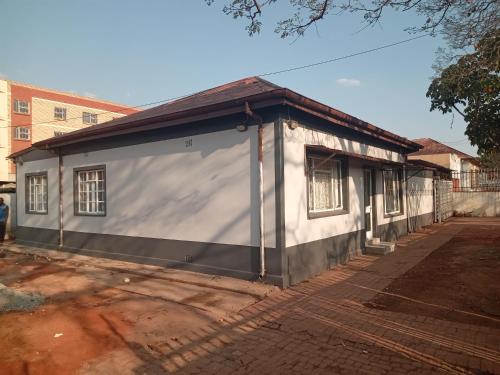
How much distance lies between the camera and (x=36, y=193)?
1262cm

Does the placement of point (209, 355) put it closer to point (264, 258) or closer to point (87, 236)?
point (264, 258)

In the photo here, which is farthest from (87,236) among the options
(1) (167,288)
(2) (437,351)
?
(2) (437,351)

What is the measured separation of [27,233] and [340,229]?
10435 mm

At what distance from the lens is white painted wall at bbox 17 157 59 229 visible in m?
11.6

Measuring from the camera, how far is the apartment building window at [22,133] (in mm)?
34219

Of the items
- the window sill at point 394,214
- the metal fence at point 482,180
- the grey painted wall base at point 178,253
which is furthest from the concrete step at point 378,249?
the metal fence at point 482,180

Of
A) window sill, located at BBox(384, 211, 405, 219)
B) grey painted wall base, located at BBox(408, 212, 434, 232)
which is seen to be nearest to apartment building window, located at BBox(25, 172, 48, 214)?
window sill, located at BBox(384, 211, 405, 219)

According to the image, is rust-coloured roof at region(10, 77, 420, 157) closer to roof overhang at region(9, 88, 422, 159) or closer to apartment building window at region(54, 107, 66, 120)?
roof overhang at region(9, 88, 422, 159)

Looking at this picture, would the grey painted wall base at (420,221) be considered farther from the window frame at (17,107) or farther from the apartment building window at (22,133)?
the window frame at (17,107)

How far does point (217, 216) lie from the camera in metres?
7.63

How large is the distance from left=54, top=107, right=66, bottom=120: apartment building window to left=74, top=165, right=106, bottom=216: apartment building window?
101 ft

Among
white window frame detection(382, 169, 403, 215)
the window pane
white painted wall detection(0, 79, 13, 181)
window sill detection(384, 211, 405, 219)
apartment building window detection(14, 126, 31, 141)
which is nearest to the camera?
the window pane

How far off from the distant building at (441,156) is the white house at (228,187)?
19.5m

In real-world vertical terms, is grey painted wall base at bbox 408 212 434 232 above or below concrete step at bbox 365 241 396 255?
above
